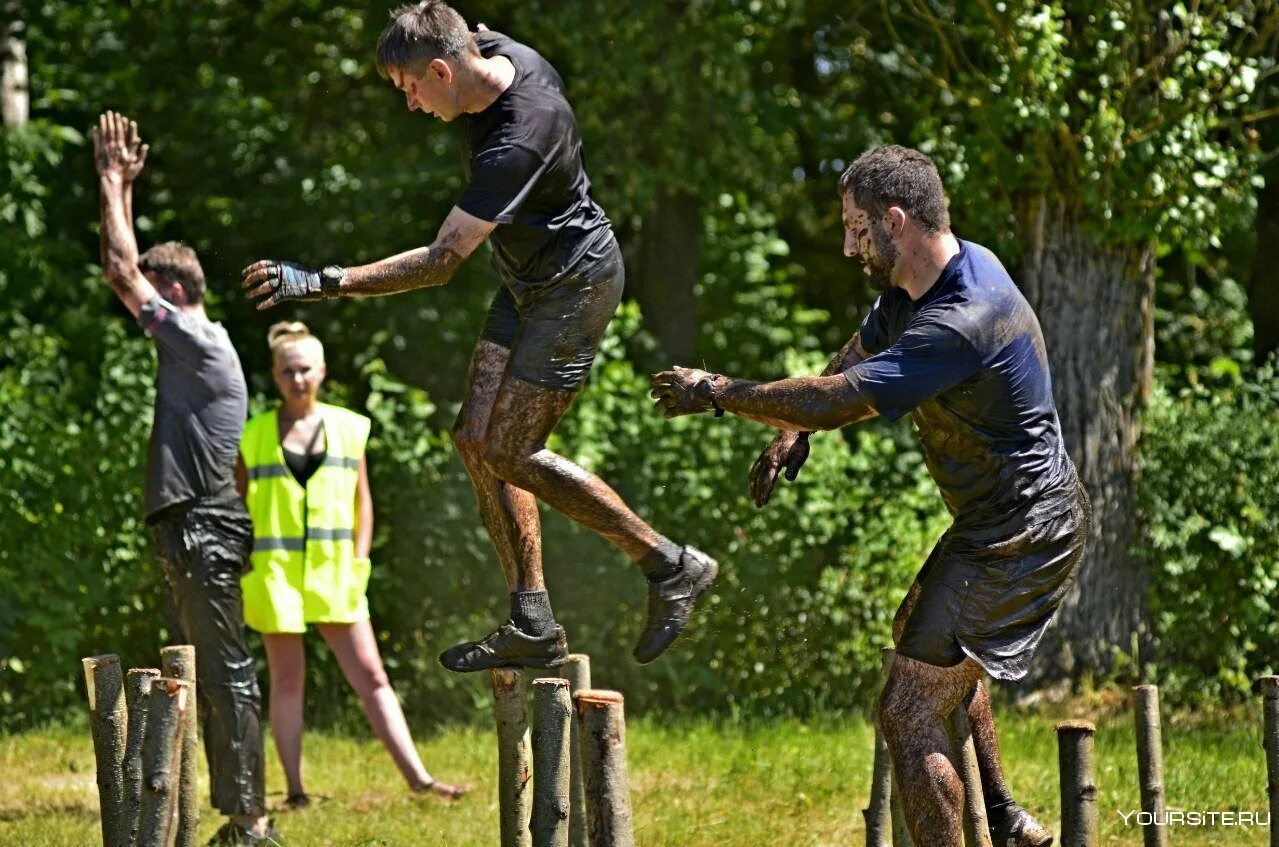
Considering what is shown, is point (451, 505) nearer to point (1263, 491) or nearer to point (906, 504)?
point (906, 504)

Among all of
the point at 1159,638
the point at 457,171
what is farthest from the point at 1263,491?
the point at 457,171

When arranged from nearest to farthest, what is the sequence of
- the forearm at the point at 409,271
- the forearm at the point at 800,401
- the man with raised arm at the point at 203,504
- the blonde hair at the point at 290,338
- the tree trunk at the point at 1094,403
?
1. the forearm at the point at 800,401
2. the forearm at the point at 409,271
3. the man with raised arm at the point at 203,504
4. the blonde hair at the point at 290,338
5. the tree trunk at the point at 1094,403

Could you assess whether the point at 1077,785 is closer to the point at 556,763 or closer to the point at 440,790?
the point at 556,763

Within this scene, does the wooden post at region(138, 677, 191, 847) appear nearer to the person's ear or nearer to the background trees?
the person's ear

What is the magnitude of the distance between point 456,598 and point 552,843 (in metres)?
4.52

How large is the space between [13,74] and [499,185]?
1020 cm

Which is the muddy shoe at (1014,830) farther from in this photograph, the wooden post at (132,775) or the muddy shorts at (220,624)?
the muddy shorts at (220,624)

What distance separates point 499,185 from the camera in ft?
16.9

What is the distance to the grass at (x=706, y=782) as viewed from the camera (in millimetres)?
7055

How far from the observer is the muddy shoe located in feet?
17.9

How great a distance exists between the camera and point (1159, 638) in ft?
31.1

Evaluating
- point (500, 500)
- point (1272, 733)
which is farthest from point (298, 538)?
point (1272, 733)

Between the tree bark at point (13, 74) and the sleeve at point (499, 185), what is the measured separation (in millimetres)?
9380

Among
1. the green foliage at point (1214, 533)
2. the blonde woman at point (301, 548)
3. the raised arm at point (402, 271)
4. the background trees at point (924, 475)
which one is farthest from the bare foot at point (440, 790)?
the green foliage at point (1214, 533)
